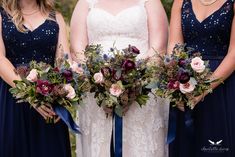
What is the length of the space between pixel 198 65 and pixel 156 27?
2.71 ft

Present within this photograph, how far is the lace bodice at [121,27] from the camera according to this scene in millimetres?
4812

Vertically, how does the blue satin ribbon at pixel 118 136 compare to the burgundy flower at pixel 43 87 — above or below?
below

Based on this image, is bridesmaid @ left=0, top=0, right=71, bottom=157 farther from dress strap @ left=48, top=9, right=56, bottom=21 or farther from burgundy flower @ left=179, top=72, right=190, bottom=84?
burgundy flower @ left=179, top=72, right=190, bottom=84

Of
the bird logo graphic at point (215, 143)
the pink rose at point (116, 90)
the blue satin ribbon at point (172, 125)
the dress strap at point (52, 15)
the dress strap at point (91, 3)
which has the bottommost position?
the bird logo graphic at point (215, 143)

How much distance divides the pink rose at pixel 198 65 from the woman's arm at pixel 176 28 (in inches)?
21.3

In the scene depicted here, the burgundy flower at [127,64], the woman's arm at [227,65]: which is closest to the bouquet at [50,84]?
the burgundy flower at [127,64]

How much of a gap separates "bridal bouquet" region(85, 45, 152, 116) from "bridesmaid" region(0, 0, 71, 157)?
1.83ft

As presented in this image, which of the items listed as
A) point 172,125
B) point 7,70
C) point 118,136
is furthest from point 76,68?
point 172,125

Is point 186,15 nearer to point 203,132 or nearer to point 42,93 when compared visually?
point 203,132

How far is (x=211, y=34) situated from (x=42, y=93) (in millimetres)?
1426

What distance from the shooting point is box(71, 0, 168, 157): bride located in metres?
4.81

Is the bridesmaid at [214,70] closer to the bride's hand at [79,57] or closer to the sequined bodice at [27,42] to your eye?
the bride's hand at [79,57]

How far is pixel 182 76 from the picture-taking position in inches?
162

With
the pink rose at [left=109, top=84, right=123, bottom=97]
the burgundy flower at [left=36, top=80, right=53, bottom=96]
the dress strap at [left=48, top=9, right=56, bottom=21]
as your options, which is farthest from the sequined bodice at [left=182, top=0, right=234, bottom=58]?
the burgundy flower at [left=36, top=80, right=53, bottom=96]
